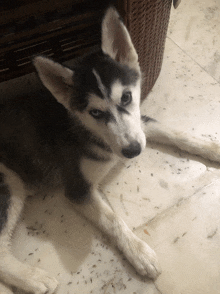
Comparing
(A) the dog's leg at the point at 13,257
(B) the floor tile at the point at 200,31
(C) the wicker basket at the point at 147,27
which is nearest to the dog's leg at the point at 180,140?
(C) the wicker basket at the point at 147,27

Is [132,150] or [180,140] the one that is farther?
[180,140]

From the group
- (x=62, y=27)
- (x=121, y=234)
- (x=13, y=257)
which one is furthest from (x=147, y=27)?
(x=13, y=257)

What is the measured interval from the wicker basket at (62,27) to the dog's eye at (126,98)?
51 cm

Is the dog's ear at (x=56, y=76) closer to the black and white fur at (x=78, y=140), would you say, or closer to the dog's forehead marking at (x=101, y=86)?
the black and white fur at (x=78, y=140)

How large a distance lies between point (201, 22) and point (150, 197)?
239 cm

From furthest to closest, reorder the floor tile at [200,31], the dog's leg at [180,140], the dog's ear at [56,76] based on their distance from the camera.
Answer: the floor tile at [200,31]
the dog's leg at [180,140]
the dog's ear at [56,76]

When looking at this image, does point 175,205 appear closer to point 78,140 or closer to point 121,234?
point 121,234

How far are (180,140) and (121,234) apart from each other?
902 millimetres

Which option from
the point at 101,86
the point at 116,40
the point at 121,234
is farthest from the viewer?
the point at 121,234

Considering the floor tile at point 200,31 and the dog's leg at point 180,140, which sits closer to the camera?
the dog's leg at point 180,140

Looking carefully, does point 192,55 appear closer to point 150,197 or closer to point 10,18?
point 150,197

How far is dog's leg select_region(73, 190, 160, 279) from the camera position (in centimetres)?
148

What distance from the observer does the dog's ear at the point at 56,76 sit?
1.23 meters

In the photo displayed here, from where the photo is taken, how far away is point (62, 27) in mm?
1584
